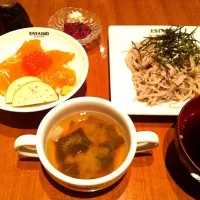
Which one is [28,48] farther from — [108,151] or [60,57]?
[108,151]

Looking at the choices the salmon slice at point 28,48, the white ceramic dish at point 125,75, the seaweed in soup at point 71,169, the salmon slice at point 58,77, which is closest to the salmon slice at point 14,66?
the salmon slice at point 28,48

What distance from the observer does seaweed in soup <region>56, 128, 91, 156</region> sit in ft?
3.19

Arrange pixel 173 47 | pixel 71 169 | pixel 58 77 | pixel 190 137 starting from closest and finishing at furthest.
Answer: pixel 71 169
pixel 190 137
pixel 58 77
pixel 173 47

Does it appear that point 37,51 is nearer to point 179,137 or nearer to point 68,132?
point 68,132

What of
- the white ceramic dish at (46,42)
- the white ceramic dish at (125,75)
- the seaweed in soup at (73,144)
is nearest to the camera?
the seaweed in soup at (73,144)

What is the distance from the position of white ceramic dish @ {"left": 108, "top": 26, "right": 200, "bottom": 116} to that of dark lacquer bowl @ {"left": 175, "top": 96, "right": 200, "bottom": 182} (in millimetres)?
94

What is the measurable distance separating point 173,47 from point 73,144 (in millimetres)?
758

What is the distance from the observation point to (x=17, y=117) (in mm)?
1226

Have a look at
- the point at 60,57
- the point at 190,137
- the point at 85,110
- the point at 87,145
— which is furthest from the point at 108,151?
the point at 60,57

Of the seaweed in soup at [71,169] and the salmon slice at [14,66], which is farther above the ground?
the salmon slice at [14,66]

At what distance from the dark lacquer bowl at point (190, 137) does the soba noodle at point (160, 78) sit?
7.1 inches

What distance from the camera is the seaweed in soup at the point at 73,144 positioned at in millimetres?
972

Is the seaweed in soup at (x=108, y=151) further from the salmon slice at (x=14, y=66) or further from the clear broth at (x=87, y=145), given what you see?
the salmon slice at (x=14, y=66)

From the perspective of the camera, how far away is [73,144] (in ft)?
3.24
